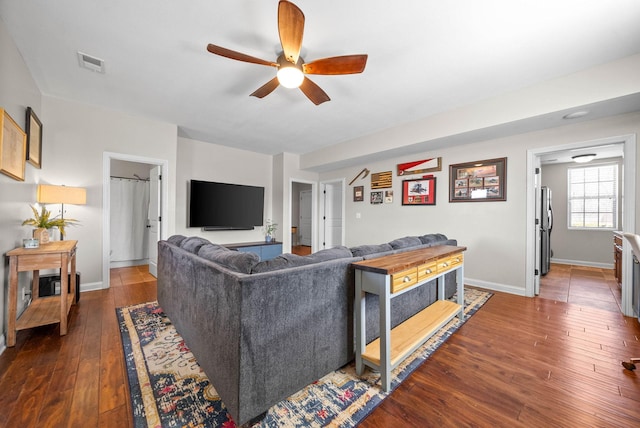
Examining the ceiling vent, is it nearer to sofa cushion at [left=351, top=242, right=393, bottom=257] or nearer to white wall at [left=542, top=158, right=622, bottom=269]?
sofa cushion at [left=351, top=242, right=393, bottom=257]

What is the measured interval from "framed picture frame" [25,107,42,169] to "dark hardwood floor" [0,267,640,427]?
1.77 meters

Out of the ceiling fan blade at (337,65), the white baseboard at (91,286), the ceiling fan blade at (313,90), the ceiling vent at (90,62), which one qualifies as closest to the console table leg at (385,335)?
the ceiling fan blade at (337,65)

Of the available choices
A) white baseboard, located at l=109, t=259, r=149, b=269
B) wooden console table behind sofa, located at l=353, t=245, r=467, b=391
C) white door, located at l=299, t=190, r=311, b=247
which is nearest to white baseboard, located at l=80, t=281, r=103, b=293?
white baseboard, located at l=109, t=259, r=149, b=269

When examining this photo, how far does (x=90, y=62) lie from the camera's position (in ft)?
7.93

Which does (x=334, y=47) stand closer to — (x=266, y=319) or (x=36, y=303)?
(x=266, y=319)

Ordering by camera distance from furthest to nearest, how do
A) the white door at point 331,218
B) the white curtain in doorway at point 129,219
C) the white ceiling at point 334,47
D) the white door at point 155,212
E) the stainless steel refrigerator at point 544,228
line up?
the white door at point 331,218 < the white curtain in doorway at point 129,219 < the stainless steel refrigerator at point 544,228 < the white door at point 155,212 < the white ceiling at point 334,47

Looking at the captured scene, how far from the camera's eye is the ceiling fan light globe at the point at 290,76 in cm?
211

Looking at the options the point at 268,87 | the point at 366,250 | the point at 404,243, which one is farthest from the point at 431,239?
the point at 268,87

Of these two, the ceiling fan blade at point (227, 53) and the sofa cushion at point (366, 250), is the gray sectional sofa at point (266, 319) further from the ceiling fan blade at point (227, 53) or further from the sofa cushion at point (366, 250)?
the ceiling fan blade at point (227, 53)

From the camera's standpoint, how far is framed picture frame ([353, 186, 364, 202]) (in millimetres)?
5422

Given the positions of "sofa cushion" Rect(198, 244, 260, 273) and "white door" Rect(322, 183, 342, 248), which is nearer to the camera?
"sofa cushion" Rect(198, 244, 260, 273)

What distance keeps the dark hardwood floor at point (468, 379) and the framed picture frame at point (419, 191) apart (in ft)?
7.24

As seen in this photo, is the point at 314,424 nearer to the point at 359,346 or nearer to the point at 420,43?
the point at 359,346

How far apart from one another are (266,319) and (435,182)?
383cm
